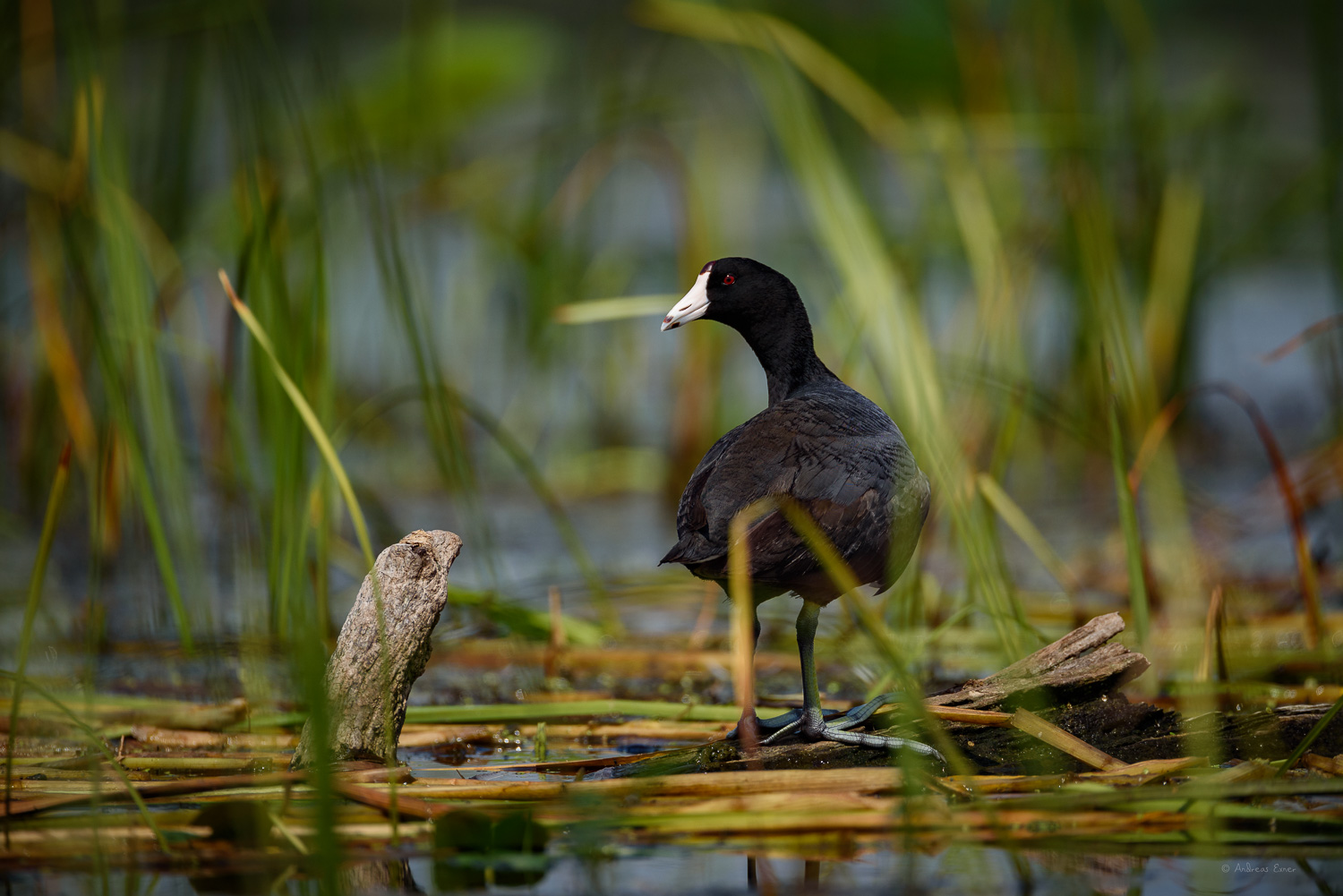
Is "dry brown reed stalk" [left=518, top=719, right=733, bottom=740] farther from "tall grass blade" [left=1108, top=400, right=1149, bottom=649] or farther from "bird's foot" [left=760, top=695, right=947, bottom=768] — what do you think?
"tall grass blade" [left=1108, top=400, right=1149, bottom=649]

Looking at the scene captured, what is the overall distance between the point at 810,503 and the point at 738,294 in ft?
1.81

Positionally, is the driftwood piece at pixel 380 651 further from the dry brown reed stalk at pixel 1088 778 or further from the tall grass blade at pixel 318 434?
the dry brown reed stalk at pixel 1088 778

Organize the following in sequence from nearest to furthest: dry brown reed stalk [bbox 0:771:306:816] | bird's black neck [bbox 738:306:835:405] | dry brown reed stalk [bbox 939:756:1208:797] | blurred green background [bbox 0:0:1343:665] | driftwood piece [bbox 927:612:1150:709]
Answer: dry brown reed stalk [bbox 0:771:306:816] → dry brown reed stalk [bbox 939:756:1208:797] → driftwood piece [bbox 927:612:1150:709] → bird's black neck [bbox 738:306:835:405] → blurred green background [bbox 0:0:1343:665]

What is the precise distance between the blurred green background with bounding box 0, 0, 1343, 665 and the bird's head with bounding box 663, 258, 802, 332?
35 cm

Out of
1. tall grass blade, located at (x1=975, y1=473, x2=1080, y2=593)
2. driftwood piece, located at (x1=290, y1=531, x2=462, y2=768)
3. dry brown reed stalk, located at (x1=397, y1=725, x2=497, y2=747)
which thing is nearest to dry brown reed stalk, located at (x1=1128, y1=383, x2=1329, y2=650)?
tall grass blade, located at (x1=975, y1=473, x2=1080, y2=593)

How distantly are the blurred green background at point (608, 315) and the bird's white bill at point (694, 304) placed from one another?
0.47m

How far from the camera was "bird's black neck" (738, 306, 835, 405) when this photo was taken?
97.6 inches

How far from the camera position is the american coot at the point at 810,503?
1.95m

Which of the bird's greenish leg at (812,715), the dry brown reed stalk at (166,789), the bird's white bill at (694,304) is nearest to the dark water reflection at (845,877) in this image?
the dry brown reed stalk at (166,789)

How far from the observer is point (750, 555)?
75.6 inches

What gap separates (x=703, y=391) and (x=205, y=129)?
7.32 feet

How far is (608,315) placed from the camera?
297 cm

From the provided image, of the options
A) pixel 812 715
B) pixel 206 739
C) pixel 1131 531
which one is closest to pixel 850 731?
pixel 812 715

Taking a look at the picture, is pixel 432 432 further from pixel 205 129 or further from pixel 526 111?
pixel 526 111
